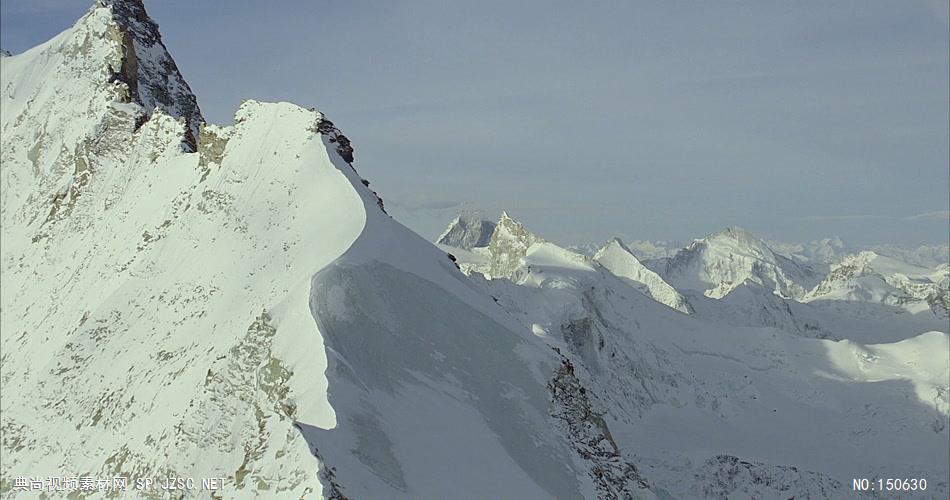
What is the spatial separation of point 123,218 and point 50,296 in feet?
30.5

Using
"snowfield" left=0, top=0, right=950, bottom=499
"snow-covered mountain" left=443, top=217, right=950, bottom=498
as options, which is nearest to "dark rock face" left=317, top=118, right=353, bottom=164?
"snowfield" left=0, top=0, right=950, bottom=499

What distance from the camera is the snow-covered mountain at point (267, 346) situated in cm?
3528

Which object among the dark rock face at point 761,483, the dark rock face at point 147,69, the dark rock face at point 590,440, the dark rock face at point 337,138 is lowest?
the dark rock face at point 590,440

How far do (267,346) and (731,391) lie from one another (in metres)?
82.6

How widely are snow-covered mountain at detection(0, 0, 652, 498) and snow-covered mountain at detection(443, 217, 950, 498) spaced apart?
30489 millimetres

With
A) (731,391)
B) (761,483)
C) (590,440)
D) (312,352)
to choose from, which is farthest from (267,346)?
(731,391)

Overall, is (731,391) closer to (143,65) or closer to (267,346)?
(267,346)

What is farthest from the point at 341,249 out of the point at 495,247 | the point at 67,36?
the point at 495,247

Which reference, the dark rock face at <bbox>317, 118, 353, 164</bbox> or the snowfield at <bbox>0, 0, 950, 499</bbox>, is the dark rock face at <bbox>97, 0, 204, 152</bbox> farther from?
the dark rock face at <bbox>317, 118, 353, 164</bbox>

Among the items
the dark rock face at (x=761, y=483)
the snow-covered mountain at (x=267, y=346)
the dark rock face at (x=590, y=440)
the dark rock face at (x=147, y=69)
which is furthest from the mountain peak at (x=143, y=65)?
the dark rock face at (x=761, y=483)

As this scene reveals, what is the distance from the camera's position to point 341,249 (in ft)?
150

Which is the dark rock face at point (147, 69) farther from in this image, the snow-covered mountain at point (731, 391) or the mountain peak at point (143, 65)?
the snow-covered mountain at point (731, 391)

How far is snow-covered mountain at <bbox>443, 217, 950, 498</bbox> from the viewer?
262ft

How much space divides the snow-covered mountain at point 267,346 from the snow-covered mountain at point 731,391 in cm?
3049
